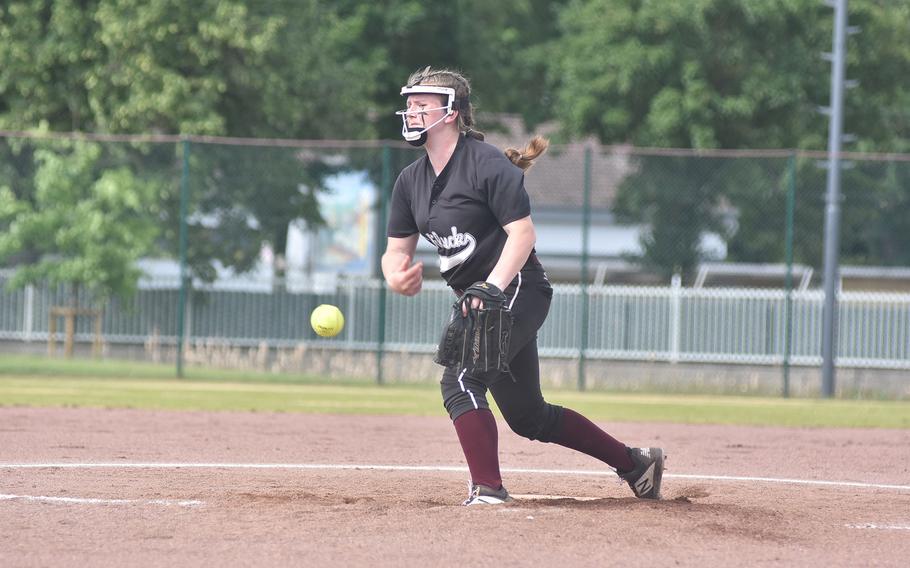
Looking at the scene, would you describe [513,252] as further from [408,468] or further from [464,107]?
[408,468]

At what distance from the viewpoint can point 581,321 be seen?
18125 millimetres

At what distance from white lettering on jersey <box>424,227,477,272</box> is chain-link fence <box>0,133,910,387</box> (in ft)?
34.5

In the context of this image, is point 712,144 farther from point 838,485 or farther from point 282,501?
point 282,501

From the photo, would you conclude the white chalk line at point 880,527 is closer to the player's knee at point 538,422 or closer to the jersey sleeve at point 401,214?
the player's knee at point 538,422

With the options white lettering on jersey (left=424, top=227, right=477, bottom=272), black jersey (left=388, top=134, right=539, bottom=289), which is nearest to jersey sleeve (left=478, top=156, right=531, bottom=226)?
black jersey (left=388, top=134, right=539, bottom=289)

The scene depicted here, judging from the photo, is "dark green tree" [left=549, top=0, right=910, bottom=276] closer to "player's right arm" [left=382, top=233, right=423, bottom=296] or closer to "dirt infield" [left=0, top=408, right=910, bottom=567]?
"dirt infield" [left=0, top=408, right=910, bottom=567]

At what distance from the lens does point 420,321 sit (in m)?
18.2

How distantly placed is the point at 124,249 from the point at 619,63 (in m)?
11.3

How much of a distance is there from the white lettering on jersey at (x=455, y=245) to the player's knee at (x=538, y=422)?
815mm

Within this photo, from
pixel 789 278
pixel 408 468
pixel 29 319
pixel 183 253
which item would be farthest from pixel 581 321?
pixel 408 468

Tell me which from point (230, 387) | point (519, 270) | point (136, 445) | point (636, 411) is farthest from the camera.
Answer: point (230, 387)

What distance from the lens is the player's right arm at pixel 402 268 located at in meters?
6.26

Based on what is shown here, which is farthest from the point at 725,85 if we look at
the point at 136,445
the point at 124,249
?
the point at 136,445

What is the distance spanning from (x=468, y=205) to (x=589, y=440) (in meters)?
1.41
